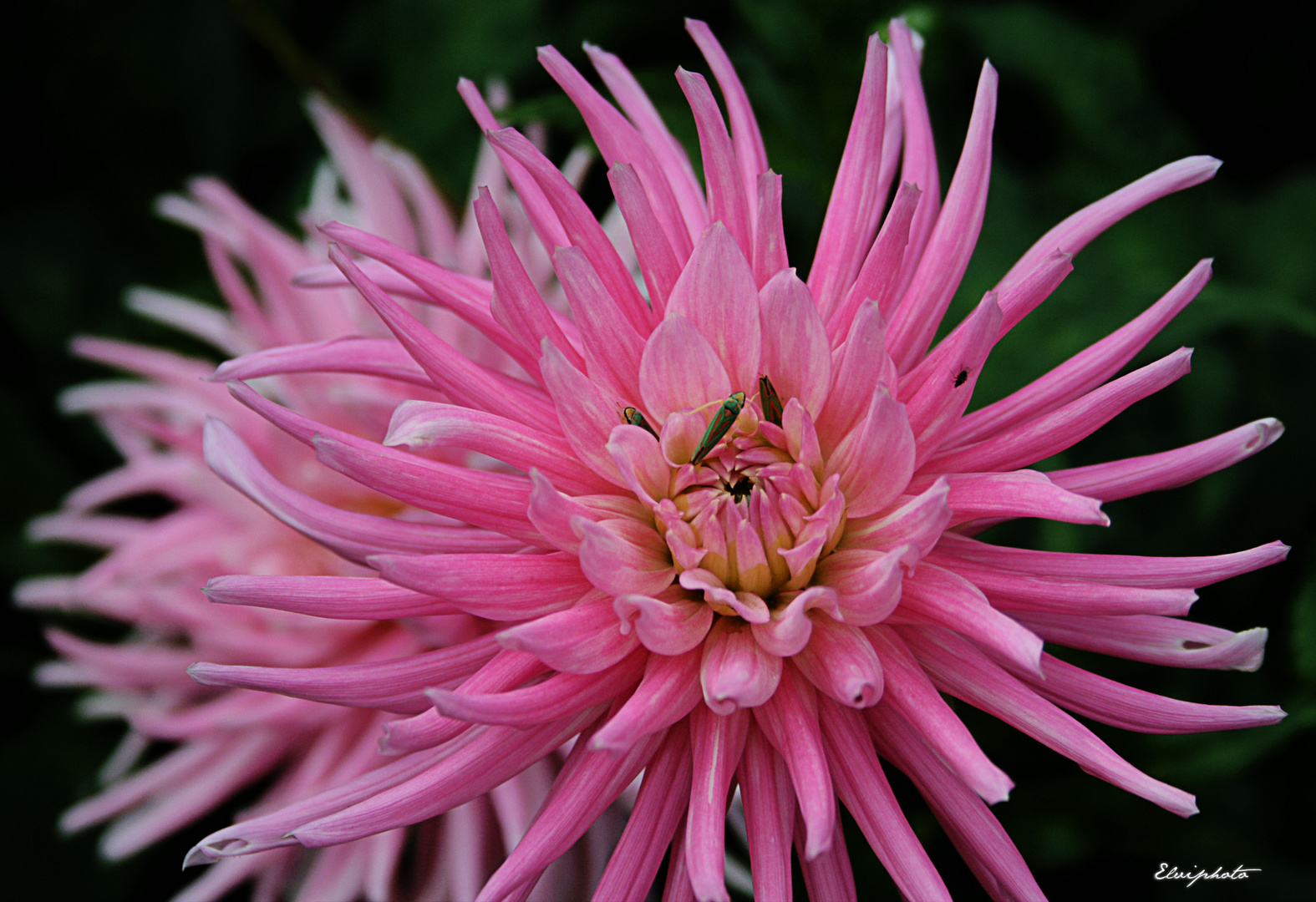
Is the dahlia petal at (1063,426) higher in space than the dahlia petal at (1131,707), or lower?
higher

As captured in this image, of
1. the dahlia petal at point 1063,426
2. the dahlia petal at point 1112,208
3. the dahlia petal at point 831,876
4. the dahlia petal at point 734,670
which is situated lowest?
the dahlia petal at point 831,876

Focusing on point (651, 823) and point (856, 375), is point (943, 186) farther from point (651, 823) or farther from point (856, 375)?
point (651, 823)

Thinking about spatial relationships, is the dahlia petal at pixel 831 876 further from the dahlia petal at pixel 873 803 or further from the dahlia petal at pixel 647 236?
the dahlia petal at pixel 647 236

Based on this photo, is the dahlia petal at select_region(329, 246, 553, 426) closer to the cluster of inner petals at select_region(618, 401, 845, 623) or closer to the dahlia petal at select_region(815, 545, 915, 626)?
the cluster of inner petals at select_region(618, 401, 845, 623)

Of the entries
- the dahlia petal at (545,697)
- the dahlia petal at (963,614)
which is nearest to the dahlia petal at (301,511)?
the dahlia petal at (545,697)

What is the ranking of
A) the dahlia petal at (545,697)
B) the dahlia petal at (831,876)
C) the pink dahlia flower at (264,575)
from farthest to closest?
the pink dahlia flower at (264,575) < the dahlia petal at (831,876) < the dahlia petal at (545,697)

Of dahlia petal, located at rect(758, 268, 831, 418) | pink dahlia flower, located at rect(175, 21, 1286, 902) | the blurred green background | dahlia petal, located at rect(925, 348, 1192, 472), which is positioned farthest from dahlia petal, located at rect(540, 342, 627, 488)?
the blurred green background

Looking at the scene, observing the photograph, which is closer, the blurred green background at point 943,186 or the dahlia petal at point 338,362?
the dahlia petal at point 338,362
